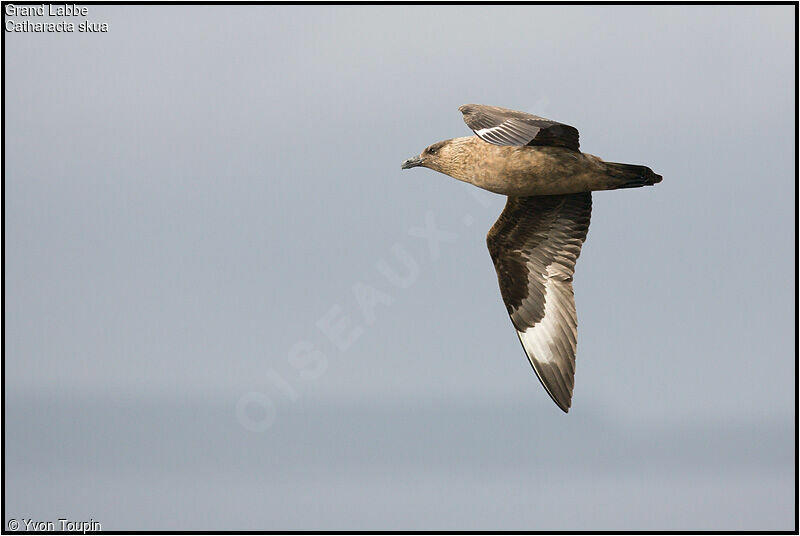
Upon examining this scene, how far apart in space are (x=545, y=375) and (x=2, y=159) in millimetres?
6618

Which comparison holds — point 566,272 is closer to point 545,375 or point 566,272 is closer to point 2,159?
point 545,375

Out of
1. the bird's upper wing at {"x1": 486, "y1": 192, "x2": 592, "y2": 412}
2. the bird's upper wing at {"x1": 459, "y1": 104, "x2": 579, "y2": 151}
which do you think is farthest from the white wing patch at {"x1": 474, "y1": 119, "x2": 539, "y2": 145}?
the bird's upper wing at {"x1": 486, "y1": 192, "x2": 592, "y2": 412}

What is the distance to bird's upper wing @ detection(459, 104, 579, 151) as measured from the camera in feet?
26.0

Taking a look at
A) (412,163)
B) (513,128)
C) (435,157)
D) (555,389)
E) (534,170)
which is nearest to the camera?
(513,128)

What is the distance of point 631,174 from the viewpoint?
926 cm

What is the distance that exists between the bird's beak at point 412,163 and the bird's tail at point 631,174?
186 centimetres

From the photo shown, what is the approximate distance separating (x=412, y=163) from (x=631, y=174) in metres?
2.11

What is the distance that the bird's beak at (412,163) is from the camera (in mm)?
10258

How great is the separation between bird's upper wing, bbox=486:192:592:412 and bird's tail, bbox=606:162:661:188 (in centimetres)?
89

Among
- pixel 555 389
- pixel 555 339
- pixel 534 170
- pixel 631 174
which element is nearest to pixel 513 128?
pixel 534 170

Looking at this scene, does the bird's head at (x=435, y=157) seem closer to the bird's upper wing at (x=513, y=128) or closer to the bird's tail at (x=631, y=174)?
the bird's upper wing at (x=513, y=128)

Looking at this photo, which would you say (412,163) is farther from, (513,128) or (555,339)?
(513,128)

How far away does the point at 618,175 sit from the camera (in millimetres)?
9258

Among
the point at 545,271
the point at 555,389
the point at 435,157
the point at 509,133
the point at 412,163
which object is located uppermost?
the point at 412,163
